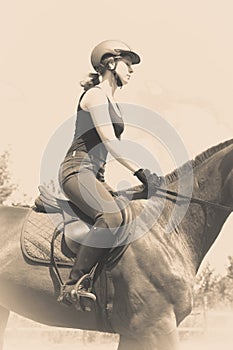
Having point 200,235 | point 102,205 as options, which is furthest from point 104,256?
point 200,235

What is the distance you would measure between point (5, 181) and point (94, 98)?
8966mm

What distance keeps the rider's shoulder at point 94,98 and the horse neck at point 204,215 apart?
3.20ft

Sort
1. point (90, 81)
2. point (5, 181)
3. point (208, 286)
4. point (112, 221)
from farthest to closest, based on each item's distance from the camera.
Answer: point (5, 181), point (208, 286), point (90, 81), point (112, 221)

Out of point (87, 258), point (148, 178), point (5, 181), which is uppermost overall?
point (5, 181)

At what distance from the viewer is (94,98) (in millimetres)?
5094

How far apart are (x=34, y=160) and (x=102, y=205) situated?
33.9 feet

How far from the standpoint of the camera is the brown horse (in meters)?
5.04

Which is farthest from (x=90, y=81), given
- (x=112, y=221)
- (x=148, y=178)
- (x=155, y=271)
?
(x=155, y=271)

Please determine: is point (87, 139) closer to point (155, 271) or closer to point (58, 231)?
point (58, 231)

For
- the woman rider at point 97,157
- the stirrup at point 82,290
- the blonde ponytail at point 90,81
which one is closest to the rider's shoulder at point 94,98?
the woman rider at point 97,157

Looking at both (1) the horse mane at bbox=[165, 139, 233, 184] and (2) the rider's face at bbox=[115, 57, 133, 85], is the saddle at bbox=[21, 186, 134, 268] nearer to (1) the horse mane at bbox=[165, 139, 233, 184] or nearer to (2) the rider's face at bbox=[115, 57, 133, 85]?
(1) the horse mane at bbox=[165, 139, 233, 184]

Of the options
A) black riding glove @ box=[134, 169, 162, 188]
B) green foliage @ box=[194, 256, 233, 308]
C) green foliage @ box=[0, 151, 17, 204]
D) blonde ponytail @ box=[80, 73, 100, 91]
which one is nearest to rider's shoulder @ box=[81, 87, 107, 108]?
blonde ponytail @ box=[80, 73, 100, 91]

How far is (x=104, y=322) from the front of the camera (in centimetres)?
529

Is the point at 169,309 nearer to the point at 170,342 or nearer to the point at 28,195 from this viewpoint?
the point at 170,342
